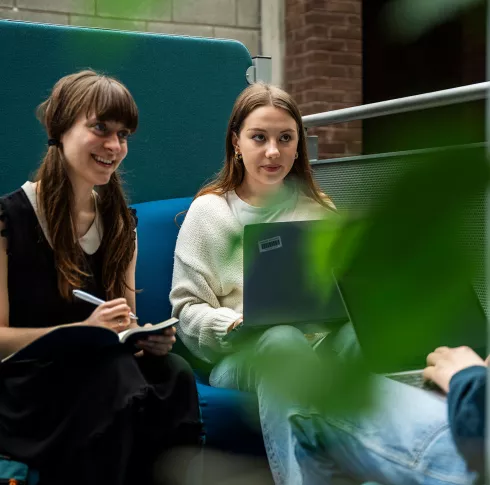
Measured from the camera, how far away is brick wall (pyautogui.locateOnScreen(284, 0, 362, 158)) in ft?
0.72

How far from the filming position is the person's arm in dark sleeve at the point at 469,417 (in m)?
0.28

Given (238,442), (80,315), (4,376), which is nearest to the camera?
(238,442)

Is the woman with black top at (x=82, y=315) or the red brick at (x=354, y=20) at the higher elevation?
the red brick at (x=354, y=20)

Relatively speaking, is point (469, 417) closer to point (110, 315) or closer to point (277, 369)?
point (277, 369)

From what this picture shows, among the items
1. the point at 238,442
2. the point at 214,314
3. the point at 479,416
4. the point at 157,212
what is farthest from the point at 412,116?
the point at 157,212

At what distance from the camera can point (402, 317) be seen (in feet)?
0.62

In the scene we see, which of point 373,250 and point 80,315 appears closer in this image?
point 373,250

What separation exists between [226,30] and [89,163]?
1515 millimetres

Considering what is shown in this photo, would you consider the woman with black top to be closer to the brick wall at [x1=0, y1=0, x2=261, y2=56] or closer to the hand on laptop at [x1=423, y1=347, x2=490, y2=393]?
the hand on laptop at [x1=423, y1=347, x2=490, y2=393]

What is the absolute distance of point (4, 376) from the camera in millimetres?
1581

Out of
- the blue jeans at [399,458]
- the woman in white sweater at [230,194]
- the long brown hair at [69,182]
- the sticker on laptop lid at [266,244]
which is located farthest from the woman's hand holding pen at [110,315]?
the sticker on laptop lid at [266,244]

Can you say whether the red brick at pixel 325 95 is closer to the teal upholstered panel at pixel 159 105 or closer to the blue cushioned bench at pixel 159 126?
the blue cushioned bench at pixel 159 126

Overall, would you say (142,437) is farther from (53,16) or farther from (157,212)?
(53,16)

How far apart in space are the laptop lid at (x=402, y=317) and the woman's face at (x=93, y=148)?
1512 millimetres
